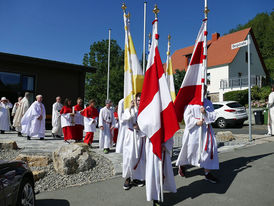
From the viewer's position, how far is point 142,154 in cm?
413

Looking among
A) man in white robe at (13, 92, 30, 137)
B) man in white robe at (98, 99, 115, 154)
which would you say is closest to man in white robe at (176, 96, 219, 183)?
man in white robe at (98, 99, 115, 154)

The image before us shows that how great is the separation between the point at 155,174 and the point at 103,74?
4229 cm

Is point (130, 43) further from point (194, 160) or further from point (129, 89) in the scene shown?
point (194, 160)

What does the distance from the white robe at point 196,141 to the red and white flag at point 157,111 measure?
1266 millimetres

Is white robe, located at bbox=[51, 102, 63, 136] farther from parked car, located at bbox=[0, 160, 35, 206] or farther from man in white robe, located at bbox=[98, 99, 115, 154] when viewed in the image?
parked car, located at bbox=[0, 160, 35, 206]

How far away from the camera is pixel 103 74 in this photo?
4459 centimetres

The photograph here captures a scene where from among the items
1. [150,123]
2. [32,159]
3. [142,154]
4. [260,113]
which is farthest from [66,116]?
[260,113]

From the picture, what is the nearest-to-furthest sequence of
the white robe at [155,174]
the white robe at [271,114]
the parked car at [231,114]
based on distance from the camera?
the white robe at [155,174], the white robe at [271,114], the parked car at [231,114]

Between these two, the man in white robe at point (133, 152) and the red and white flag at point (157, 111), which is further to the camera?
the man in white robe at point (133, 152)

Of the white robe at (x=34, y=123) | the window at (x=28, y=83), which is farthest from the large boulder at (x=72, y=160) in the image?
the window at (x=28, y=83)

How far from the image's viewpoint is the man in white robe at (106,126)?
25.8 ft

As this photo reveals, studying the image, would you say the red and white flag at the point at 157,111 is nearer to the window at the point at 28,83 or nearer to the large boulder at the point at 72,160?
the large boulder at the point at 72,160

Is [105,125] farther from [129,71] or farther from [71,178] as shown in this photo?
[129,71]

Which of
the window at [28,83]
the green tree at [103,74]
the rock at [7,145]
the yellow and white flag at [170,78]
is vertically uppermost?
the green tree at [103,74]
